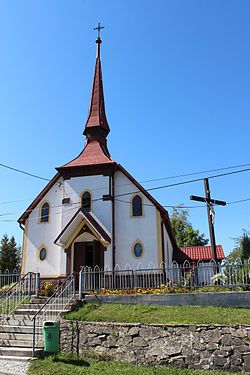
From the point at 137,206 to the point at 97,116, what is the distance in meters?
7.99

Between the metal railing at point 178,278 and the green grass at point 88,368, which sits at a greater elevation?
the metal railing at point 178,278

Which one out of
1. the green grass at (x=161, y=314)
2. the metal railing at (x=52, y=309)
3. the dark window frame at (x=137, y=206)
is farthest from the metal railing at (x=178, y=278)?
the dark window frame at (x=137, y=206)

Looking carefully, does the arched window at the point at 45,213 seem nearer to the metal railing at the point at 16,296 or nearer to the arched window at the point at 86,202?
the arched window at the point at 86,202

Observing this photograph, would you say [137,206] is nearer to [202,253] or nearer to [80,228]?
[80,228]

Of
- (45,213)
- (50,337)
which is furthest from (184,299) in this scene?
(45,213)

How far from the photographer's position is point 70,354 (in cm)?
1104

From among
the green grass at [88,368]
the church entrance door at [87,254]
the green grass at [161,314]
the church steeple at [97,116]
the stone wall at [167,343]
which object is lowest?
the green grass at [88,368]

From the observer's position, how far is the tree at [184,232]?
52.4 m

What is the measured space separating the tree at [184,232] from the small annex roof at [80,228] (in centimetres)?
3367

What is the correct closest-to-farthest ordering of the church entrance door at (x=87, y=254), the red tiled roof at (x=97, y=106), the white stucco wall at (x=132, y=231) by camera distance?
the white stucco wall at (x=132, y=231) → the church entrance door at (x=87, y=254) → the red tiled roof at (x=97, y=106)

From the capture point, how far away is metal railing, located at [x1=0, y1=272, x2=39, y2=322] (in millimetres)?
14555

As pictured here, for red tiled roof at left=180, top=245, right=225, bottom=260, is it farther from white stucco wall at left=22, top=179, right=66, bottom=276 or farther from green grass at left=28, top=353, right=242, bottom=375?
green grass at left=28, top=353, right=242, bottom=375

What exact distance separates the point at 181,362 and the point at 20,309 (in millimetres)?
7101

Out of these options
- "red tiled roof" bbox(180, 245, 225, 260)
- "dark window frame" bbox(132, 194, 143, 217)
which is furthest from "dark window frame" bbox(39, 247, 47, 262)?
"red tiled roof" bbox(180, 245, 225, 260)
